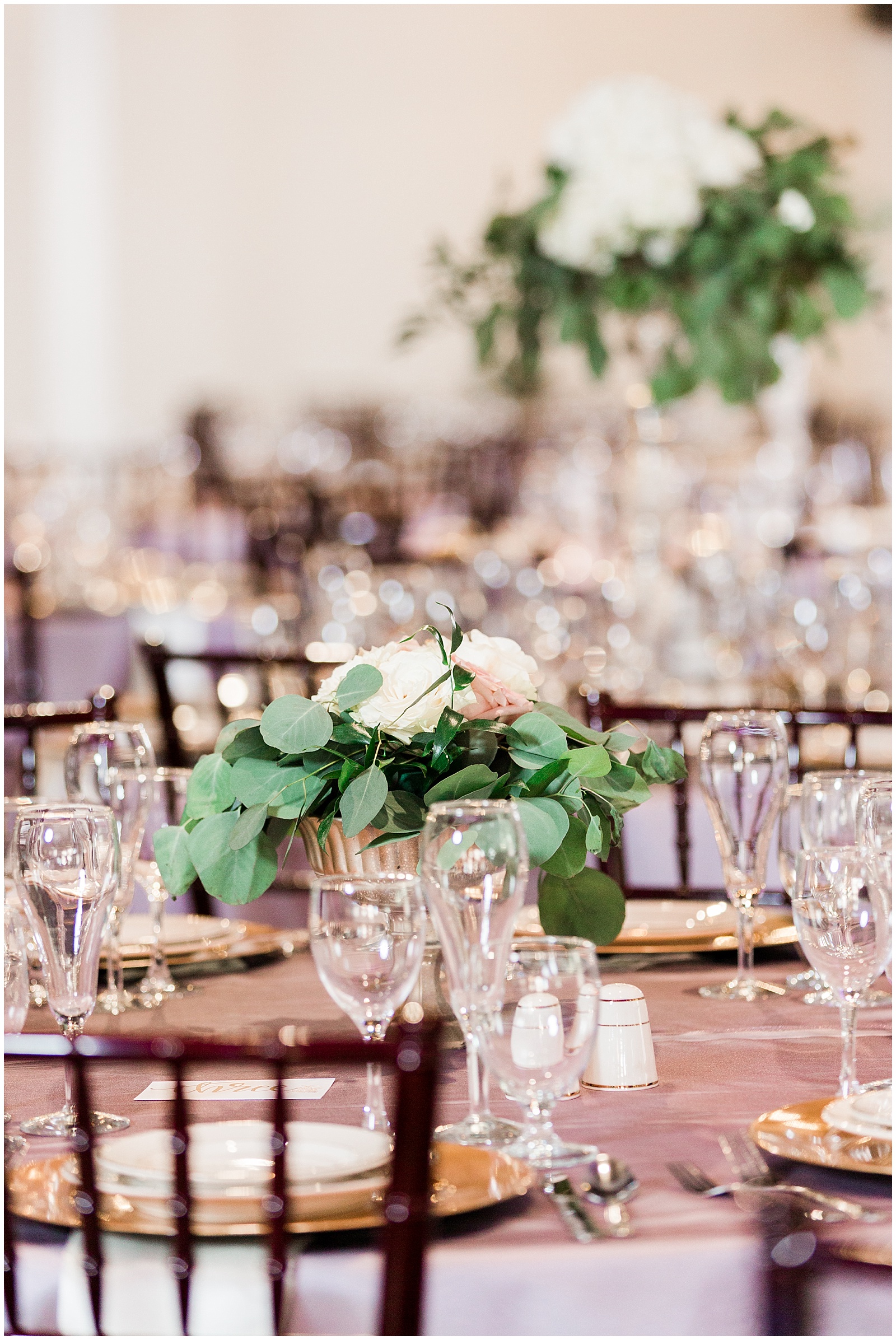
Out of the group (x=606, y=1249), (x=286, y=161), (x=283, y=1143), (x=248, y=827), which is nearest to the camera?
(x=283, y=1143)

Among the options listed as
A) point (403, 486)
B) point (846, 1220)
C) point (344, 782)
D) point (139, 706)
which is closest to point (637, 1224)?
point (846, 1220)

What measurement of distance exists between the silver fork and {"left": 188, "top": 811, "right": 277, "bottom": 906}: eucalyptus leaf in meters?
0.40

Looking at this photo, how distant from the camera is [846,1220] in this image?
0.91 metres

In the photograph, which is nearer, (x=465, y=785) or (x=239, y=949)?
(x=465, y=785)

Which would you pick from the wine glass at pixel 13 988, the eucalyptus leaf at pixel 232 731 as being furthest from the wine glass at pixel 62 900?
the eucalyptus leaf at pixel 232 731

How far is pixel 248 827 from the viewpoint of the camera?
121cm

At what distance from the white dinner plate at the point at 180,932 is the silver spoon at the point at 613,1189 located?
69 centimetres

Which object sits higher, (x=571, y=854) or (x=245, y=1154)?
(x=571, y=854)

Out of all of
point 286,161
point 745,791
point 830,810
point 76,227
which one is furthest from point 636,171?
point 286,161

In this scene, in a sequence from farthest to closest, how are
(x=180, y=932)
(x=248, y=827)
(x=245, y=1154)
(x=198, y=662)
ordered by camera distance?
(x=198, y=662) → (x=180, y=932) → (x=248, y=827) → (x=245, y=1154)

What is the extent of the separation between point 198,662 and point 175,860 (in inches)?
50.8

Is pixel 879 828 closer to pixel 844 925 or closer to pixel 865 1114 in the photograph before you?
pixel 844 925

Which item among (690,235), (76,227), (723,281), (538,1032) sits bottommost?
(538,1032)

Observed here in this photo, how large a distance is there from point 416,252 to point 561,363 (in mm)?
1192
